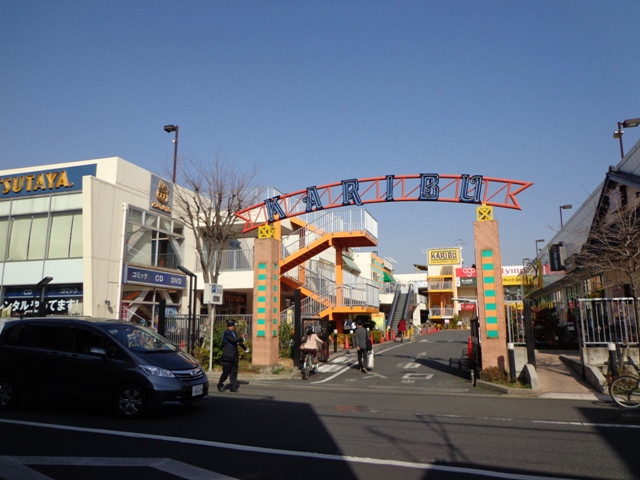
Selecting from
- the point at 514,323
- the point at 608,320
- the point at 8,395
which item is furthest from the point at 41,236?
the point at 608,320

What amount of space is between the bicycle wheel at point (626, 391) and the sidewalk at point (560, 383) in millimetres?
Result: 1012

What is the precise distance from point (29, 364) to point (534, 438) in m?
8.92

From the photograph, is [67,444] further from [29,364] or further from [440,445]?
[440,445]

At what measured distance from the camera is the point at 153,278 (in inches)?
1000

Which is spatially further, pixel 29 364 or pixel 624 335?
pixel 624 335

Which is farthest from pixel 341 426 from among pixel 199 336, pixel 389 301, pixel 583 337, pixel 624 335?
pixel 389 301

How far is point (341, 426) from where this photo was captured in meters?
8.39

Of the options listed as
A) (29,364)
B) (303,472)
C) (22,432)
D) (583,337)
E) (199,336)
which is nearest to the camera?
(303,472)

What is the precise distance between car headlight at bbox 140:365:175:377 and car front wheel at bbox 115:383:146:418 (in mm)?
326

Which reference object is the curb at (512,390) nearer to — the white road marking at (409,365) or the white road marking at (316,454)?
the white road marking at (316,454)

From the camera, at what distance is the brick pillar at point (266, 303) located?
17156 millimetres

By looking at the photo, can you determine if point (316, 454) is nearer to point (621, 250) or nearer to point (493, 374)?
point (493, 374)

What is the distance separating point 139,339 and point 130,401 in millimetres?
1308

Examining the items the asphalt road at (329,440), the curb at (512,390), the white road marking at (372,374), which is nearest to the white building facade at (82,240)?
the white road marking at (372,374)
